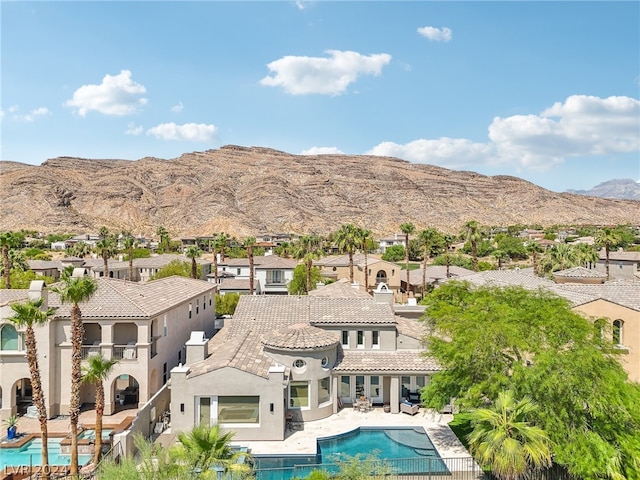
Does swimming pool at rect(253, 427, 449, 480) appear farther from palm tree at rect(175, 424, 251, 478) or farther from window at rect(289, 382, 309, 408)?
palm tree at rect(175, 424, 251, 478)

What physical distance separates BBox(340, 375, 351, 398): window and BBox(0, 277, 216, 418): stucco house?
1100cm

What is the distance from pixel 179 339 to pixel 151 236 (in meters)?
139

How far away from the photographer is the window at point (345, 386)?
2647cm

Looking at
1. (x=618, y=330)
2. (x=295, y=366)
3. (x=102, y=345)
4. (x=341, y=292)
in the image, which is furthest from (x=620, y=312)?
(x=102, y=345)

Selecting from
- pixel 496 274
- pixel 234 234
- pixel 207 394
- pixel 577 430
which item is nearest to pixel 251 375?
pixel 207 394

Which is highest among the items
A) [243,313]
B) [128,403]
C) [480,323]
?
[480,323]

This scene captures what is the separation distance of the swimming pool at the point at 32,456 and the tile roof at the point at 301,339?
34.0 feet

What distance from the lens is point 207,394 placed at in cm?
2212

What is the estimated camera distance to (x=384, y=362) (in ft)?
87.3

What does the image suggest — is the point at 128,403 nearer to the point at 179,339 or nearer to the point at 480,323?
the point at 179,339

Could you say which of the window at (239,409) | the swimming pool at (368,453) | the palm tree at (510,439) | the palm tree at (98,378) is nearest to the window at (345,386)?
the swimming pool at (368,453)

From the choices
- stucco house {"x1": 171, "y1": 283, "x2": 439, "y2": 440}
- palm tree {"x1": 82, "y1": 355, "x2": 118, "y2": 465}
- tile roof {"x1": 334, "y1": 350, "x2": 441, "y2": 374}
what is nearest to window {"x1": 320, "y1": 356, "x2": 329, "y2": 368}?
stucco house {"x1": 171, "y1": 283, "x2": 439, "y2": 440}

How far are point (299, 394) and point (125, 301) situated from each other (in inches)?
451

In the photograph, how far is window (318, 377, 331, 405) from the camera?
979 inches
